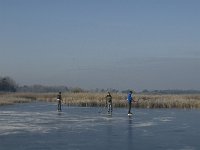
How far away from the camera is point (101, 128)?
16703 millimetres

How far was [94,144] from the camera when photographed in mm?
12383

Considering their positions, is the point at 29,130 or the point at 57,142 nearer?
the point at 57,142

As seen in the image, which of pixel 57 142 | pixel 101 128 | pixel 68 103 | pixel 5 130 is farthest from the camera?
pixel 68 103

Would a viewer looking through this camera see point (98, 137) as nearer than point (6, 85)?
Yes

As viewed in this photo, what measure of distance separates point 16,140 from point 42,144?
3.92ft

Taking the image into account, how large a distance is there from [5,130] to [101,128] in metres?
3.59

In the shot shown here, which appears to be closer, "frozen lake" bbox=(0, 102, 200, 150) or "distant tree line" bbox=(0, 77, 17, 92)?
"frozen lake" bbox=(0, 102, 200, 150)

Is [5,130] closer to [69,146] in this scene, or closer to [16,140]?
[16,140]

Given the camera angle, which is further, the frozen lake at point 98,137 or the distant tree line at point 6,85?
the distant tree line at point 6,85

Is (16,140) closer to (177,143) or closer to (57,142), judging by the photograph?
(57,142)

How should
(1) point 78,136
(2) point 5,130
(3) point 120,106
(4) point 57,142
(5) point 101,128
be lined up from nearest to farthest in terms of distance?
(4) point 57,142
(1) point 78,136
(2) point 5,130
(5) point 101,128
(3) point 120,106

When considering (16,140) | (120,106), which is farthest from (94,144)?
(120,106)

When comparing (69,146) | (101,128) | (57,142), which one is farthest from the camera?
(101,128)

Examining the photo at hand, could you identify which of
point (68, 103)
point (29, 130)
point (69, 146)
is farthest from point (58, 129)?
point (68, 103)
